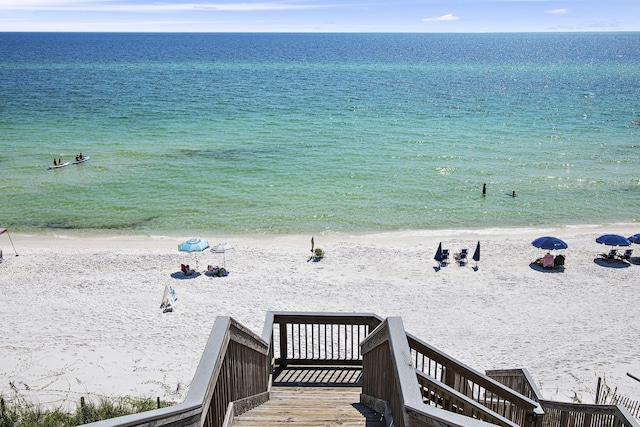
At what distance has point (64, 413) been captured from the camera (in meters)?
11.5

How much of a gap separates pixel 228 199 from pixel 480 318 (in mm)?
20076

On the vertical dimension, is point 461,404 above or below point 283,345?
above

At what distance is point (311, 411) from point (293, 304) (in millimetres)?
12451

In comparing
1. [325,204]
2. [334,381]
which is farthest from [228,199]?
[334,381]

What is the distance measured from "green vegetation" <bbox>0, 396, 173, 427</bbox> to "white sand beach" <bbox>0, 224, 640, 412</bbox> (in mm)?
883

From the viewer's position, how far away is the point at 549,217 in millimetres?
31312

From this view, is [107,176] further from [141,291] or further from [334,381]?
[334,381]

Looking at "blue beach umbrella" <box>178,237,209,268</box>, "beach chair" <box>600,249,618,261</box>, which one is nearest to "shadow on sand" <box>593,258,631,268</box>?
"beach chair" <box>600,249,618,261</box>

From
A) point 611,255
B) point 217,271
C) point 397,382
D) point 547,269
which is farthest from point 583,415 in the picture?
point 611,255

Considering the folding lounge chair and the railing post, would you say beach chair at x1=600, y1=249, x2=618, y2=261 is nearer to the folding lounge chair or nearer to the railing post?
the folding lounge chair

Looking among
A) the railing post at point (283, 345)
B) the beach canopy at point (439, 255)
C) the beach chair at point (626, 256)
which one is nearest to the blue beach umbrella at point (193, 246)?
the beach canopy at point (439, 255)

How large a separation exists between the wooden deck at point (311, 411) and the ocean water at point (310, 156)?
2148cm

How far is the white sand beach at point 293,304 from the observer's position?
1432 cm

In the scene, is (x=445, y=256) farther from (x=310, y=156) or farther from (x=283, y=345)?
(x=310, y=156)
